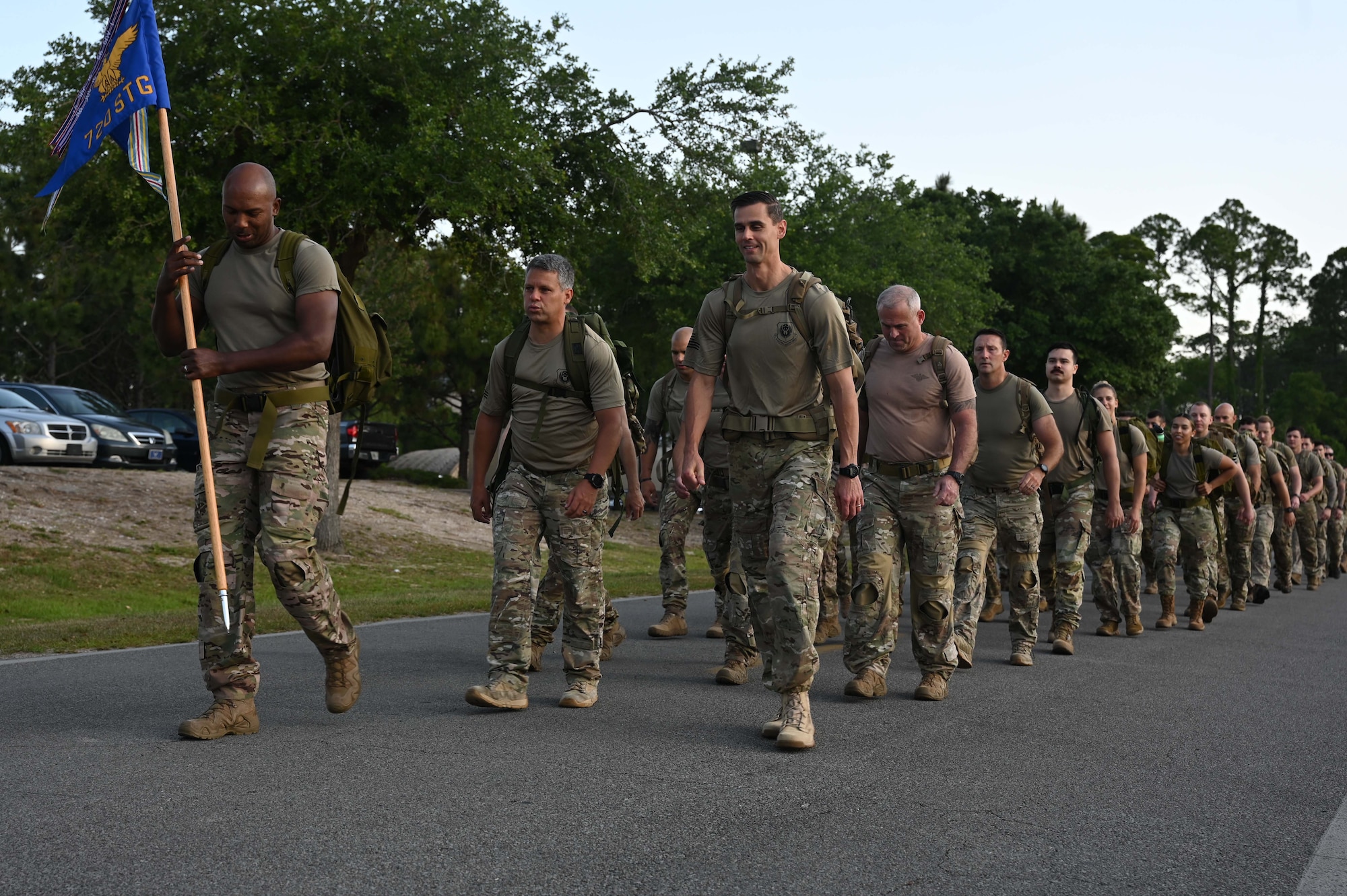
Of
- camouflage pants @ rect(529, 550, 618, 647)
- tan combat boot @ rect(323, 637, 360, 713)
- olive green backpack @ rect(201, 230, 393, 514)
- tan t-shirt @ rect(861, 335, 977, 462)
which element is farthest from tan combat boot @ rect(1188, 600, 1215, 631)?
olive green backpack @ rect(201, 230, 393, 514)

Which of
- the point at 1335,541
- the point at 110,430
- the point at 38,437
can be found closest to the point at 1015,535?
the point at 1335,541

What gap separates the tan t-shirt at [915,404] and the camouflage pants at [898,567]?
154 millimetres

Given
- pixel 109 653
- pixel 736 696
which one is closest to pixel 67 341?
pixel 109 653

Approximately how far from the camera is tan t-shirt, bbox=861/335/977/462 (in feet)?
26.5

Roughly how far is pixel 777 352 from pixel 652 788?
215cm

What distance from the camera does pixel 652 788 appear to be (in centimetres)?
521

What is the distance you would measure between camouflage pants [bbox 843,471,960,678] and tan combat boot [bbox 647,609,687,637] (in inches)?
116

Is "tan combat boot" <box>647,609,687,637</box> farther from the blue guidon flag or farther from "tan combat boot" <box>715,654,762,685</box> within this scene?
the blue guidon flag

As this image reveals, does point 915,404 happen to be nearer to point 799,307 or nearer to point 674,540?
point 799,307

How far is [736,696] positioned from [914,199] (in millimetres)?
37802

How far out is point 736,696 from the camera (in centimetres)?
→ 762

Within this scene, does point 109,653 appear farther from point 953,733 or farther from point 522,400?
point 953,733

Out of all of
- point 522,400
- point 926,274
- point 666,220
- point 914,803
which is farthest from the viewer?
point 926,274

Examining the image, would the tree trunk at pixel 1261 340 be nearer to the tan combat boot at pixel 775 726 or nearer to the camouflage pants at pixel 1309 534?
the camouflage pants at pixel 1309 534
